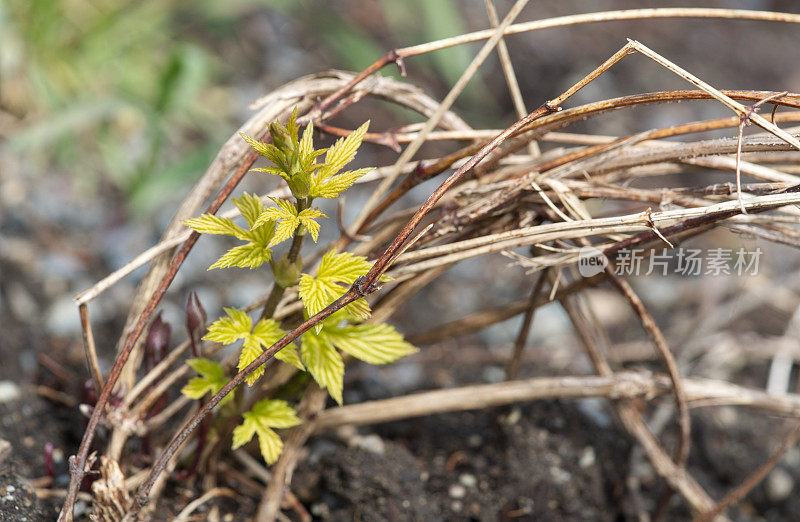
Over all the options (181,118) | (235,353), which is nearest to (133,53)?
(181,118)

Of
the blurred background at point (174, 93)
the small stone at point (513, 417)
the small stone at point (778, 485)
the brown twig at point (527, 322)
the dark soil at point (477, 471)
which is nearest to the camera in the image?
the brown twig at point (527, 322)

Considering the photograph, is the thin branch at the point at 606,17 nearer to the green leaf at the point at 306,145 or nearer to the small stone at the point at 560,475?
the green leaf at the point at 306,145

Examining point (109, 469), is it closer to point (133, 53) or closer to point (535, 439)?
point (535, 439)

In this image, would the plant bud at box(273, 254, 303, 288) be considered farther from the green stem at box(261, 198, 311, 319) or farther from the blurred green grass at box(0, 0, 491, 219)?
the blurred green grass at box(0, 0, 491, 219)

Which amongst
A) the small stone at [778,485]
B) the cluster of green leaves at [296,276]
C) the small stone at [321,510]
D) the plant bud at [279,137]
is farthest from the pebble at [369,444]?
the small stone at [778,485]

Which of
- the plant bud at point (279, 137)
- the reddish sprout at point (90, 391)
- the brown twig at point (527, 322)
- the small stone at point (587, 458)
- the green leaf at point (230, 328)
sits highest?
the plant bud at point (279, 137)

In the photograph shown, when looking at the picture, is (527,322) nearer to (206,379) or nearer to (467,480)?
(467,480)

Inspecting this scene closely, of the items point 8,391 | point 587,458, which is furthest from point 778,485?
point 8,391
